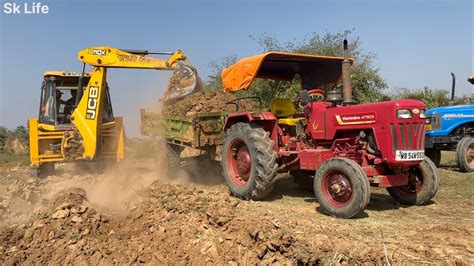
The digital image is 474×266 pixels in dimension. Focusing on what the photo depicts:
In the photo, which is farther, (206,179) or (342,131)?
(206,179)

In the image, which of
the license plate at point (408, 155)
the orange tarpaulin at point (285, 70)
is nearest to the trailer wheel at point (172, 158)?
the orange tarpaulin at point (285, 70)

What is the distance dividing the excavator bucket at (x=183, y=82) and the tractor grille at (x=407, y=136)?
17.0ft

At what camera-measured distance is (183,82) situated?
33.0ft

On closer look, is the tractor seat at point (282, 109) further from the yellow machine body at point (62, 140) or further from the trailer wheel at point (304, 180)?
the yellow machine body at point (62, 140)

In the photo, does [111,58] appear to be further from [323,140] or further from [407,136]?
[407,136]

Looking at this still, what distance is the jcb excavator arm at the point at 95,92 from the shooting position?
8797 mm

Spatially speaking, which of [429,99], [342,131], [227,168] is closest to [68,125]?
[227,168]

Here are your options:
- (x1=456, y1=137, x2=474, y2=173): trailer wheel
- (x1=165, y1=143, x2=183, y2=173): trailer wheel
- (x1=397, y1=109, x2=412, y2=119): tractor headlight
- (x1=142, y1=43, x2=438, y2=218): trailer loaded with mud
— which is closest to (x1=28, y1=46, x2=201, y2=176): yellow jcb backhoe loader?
(x1=165, y1=143, x2=183, y2=173): trailer wheel

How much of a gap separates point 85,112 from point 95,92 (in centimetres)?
44

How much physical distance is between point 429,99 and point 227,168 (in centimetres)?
1615

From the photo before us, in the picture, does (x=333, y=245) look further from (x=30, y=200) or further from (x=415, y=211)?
(x=30, y=200)

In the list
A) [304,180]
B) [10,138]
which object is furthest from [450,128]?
[10,138]

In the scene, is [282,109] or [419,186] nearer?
[419,186]

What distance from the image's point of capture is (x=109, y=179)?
30.7ft
